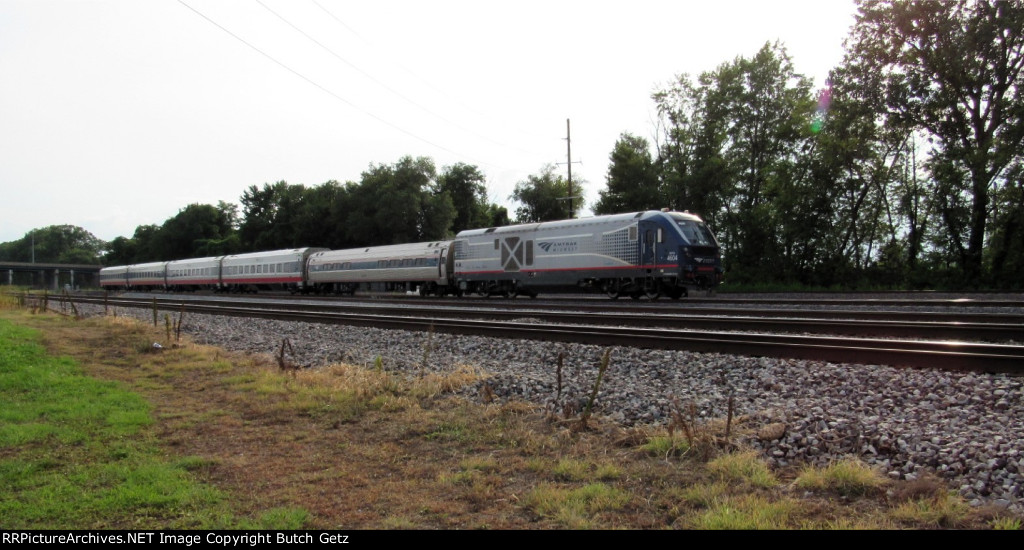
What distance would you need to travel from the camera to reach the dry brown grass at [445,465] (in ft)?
12.8

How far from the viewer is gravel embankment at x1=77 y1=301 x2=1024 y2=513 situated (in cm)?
446

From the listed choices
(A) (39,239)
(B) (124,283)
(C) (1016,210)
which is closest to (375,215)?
(B) (124,283)

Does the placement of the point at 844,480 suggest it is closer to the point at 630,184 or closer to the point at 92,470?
the point at 92,470

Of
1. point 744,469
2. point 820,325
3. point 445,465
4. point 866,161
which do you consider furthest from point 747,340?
point 866,161

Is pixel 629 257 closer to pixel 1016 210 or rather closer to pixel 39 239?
pixel 1016 210

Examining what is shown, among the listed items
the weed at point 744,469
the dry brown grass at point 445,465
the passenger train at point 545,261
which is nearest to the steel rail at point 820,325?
the passenger train at point 545,261

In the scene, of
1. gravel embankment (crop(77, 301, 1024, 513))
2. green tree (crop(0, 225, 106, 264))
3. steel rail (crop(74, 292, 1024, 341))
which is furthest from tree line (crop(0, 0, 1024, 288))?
green tree (crop(0, 225, 106, 264))

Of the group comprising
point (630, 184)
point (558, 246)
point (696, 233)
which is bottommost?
point (558, 246)

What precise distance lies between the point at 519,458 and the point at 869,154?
112 ft

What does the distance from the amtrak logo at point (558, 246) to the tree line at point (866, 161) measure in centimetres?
1103

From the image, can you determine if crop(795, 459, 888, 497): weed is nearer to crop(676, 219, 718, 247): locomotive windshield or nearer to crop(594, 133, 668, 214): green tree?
crop(676, 219, 718, 247): locomotive windshield

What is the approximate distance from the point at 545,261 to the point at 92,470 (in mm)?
20980

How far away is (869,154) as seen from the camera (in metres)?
32.7

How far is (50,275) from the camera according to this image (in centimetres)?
11238
